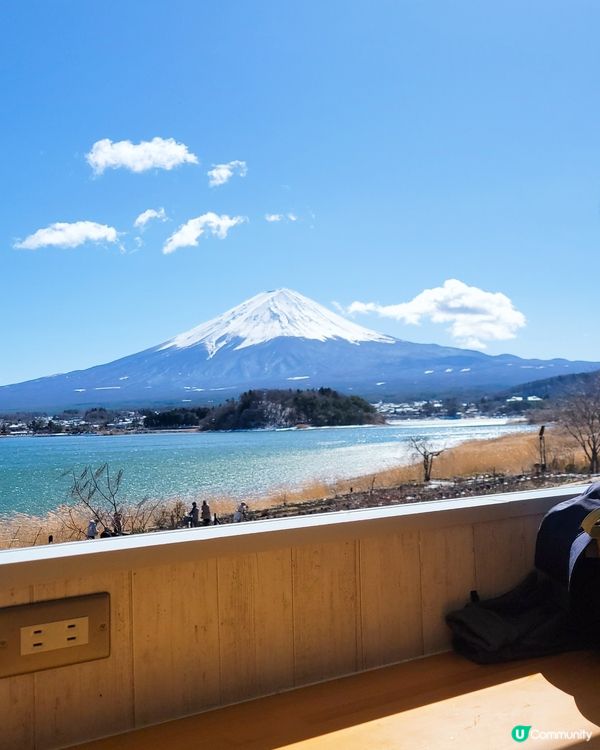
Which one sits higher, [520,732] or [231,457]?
[231,457]

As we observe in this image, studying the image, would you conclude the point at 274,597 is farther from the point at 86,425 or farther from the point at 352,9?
the point at 352,9

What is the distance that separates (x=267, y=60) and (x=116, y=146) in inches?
30.3

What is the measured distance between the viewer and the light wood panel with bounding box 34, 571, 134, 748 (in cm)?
125

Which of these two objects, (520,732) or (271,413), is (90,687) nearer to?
(520,732)

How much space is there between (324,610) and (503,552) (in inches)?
22.9

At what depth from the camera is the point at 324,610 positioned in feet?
5.17

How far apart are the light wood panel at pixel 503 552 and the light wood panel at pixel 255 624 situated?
0.59 metres

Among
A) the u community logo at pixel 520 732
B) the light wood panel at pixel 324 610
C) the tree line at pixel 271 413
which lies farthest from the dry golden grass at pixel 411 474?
the u community logo at pixel 520 732

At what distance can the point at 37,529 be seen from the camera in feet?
8.73

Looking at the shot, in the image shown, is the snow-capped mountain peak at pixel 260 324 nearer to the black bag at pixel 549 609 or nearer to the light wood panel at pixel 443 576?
the light wood panel at pixel 443 576

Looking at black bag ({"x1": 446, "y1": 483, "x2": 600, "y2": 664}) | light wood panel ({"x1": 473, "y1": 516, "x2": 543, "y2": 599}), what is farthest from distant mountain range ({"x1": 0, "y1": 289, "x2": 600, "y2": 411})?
black bag ({"x1": 446, "y1": 483, "x2": 600, "y2": 664})

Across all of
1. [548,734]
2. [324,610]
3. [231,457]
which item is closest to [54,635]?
[324,610]

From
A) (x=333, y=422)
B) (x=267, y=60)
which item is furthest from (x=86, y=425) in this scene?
(x=267, y=60)

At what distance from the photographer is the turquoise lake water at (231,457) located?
3.29 m
